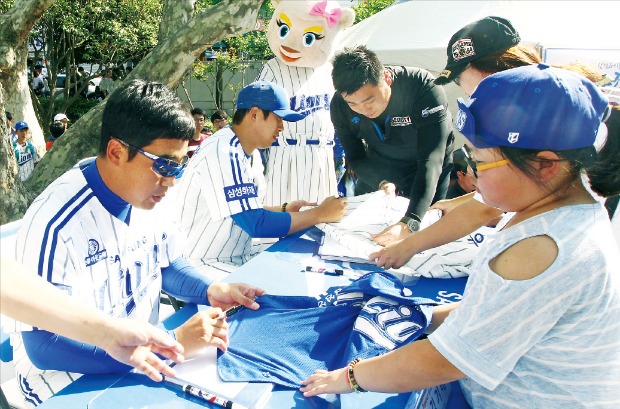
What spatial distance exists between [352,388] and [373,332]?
0.70ft

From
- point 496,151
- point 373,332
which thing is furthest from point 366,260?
point 496,151

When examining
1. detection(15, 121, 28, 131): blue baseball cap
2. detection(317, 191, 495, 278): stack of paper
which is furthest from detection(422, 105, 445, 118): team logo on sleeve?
detection(15, 121, 28, 131): blue baseball cap

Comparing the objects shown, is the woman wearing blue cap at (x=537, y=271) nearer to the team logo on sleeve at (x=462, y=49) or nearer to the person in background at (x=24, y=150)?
the team logo on sleeve at (x=462, y=49)

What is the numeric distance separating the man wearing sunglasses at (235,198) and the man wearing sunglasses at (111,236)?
1.92 feet

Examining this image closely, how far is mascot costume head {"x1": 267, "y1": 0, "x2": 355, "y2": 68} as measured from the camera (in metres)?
3.92

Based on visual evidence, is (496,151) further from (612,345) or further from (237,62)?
(237,62)

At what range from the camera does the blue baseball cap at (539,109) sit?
968 mm

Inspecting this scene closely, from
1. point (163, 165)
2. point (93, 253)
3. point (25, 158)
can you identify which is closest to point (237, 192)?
point (163, 165)

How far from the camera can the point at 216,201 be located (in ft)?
7.45

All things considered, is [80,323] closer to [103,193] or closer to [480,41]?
[103,193]

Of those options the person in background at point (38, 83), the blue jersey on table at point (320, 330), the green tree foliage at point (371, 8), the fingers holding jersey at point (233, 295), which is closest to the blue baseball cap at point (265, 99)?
the fingers holding jersey at point (233, 295)

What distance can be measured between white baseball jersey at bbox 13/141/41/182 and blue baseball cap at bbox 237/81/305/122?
4.97m

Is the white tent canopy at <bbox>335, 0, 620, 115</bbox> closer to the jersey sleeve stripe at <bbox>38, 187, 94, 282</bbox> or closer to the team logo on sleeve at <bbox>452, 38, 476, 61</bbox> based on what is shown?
the team logo on sleeve at <bbox>452, 38, 476, 61</bbox>

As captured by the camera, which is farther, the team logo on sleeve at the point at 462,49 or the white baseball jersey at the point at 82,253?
the team logo on sleeve at the point at 462,49
